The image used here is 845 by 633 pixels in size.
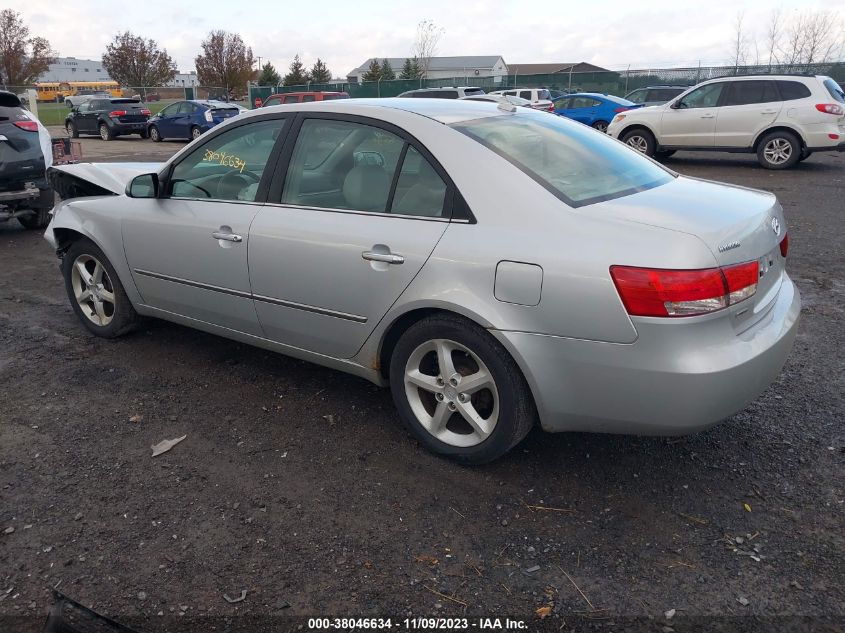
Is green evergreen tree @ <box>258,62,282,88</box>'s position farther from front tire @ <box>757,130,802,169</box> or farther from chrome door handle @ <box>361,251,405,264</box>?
chrome door handle @ <box>361,251,405,264</box>

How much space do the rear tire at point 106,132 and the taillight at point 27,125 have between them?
19.4 metres

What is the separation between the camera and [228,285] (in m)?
3.93

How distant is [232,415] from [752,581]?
265 cm

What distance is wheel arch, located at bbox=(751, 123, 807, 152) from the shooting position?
1300cm

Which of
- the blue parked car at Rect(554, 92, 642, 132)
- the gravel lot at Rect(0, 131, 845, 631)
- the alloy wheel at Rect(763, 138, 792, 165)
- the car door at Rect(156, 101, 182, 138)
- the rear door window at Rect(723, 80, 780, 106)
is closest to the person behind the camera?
the gravel lot at Rect(0, 131, 845, 631)

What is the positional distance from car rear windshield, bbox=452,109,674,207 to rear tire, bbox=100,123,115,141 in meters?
25.6

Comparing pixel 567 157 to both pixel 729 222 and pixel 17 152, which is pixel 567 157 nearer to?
pixel 729 222

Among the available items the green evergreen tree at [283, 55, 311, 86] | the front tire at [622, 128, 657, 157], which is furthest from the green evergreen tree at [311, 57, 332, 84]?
the front tire at [622, 128, 657, 157]

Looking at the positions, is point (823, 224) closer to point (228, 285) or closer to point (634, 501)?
point (634, 501)

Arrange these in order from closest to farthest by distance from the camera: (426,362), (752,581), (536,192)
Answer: (752,581)
(536,192)
(426,362)

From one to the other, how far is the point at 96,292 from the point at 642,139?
41.7ft

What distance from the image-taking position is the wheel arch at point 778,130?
1300cm

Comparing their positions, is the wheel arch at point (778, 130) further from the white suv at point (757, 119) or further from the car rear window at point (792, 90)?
the car rear window at point (792, 90)

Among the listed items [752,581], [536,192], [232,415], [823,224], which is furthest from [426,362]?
[823,224]
